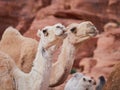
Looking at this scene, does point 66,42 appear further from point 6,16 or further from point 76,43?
point 6,16

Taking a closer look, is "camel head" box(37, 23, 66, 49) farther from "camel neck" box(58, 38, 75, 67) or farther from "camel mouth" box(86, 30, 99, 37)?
"camel neck" box(58, 38, 75, 67)

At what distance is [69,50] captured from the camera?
632 centimetres

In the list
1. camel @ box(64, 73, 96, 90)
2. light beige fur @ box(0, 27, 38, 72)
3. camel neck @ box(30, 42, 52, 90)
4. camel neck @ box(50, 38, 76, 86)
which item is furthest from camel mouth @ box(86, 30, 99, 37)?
camel neck @ box(30, 42, 52, 90)

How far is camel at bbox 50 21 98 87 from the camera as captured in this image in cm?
614

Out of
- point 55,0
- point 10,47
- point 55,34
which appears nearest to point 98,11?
point 55,0

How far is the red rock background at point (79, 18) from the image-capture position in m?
19.1

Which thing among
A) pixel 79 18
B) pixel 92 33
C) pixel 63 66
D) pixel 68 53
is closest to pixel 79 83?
pixel 63 66

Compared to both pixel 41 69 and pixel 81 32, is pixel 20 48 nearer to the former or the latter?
pixel 81 32

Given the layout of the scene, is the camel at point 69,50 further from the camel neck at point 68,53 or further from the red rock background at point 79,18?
the red rock background at point 79,18

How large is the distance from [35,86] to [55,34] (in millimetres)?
646

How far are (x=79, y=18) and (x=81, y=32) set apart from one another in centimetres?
1797

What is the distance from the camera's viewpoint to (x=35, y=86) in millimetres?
4816

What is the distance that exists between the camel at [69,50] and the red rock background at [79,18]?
8.96m

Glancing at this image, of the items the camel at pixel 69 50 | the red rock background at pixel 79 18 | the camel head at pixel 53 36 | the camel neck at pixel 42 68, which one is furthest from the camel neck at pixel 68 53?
the red rock background at pixel 79 18
